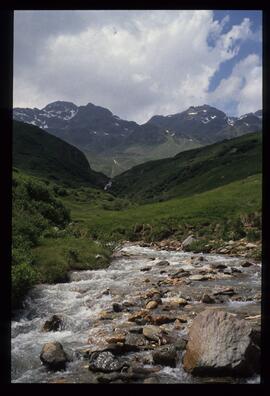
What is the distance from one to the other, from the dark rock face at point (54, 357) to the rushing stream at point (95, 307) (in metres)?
0.16

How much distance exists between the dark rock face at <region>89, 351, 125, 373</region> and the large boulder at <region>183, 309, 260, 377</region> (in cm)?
168

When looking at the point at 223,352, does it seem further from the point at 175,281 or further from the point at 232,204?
the point at 232,204

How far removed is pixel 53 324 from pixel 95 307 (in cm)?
300

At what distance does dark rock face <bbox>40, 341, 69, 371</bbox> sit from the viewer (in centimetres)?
1034

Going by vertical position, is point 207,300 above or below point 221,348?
below

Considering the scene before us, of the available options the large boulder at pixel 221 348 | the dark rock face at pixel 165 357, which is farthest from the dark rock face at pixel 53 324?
the large boulder at pixel 221 348

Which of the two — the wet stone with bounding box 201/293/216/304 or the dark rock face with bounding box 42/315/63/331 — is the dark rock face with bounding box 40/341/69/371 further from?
the wet stone with bounding box 201/293/216/304

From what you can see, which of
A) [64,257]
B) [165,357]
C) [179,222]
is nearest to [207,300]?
[165,357]

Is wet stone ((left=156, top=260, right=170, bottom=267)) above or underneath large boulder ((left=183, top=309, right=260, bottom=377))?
underneath

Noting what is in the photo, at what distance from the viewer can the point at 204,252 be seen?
3616cm

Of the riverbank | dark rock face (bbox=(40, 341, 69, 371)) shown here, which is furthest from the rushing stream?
the riverbank

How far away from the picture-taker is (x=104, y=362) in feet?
33.5

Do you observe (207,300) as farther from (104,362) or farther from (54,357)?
(54,357)
